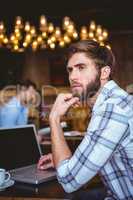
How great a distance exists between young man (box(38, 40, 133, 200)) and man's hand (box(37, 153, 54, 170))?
38cm

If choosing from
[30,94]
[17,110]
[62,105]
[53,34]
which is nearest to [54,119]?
[62,105]

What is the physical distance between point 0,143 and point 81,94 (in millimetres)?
608

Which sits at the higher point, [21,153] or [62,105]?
[62,105]

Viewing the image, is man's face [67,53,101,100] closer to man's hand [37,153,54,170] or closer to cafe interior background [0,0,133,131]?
man's hand [37,153,54,170]

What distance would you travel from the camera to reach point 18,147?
210 cm

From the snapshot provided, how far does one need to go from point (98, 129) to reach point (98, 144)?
56 millimetres

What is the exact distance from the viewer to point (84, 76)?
1606 millimetres

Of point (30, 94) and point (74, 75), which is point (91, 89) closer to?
point (74, 75)

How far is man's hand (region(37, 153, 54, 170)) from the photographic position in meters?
1.99

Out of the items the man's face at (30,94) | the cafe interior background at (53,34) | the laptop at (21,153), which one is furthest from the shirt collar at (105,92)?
the man's face at (30,94)

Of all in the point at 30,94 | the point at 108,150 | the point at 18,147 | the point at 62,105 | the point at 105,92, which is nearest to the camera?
the point at 108,150

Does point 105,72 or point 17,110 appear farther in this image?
point 17,110

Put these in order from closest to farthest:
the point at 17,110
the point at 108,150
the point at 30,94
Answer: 1. the point at 108,150
2. the point at 17,110
3. the point at 30,94

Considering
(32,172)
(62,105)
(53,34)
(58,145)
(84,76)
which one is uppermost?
(53,34)
